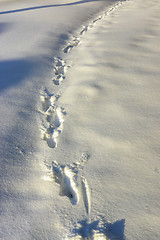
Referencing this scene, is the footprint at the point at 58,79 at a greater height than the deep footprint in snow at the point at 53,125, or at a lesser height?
greater

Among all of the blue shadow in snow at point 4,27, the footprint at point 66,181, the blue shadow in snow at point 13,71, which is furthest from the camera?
the blue shadow in snow at point 4,27

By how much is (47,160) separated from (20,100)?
65 centimetres

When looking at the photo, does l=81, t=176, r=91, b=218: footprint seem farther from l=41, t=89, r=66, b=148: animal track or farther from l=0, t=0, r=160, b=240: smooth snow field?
l=41, t=89, r=66, b=148: animal track

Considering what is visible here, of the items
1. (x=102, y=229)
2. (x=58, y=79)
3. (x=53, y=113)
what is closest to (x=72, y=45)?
(x=58, y=79)

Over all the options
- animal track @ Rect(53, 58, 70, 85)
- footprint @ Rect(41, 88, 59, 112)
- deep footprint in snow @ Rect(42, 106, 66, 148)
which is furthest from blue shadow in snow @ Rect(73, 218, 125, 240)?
animal track @ Rect(53, 58, 70, 85)

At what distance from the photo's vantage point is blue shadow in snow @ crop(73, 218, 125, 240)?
2.71 feet

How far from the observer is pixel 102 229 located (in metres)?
0.85

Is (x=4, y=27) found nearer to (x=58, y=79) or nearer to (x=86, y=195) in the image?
(x=58, y=79)

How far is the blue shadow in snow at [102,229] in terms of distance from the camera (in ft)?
2.71

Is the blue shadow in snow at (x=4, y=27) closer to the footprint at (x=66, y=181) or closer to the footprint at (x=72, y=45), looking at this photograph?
the footprint at (x=72, y=45)

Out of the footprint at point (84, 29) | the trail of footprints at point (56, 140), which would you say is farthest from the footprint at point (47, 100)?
the footprint at point (84, 29)

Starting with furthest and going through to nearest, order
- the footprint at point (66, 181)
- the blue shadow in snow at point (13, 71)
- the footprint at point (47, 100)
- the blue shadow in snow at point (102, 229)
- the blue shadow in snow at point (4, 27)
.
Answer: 1. the blue shadow in snow at point (4, 27)
2. the blue shadow in snow at point (13, 71)
3. the footprint at point (47, 100)
4. the footprint at point (66, 181)
5. the blue shadow in snow at point (102, 229)

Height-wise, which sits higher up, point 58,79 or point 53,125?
point 58,79

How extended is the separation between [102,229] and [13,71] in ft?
5.15
